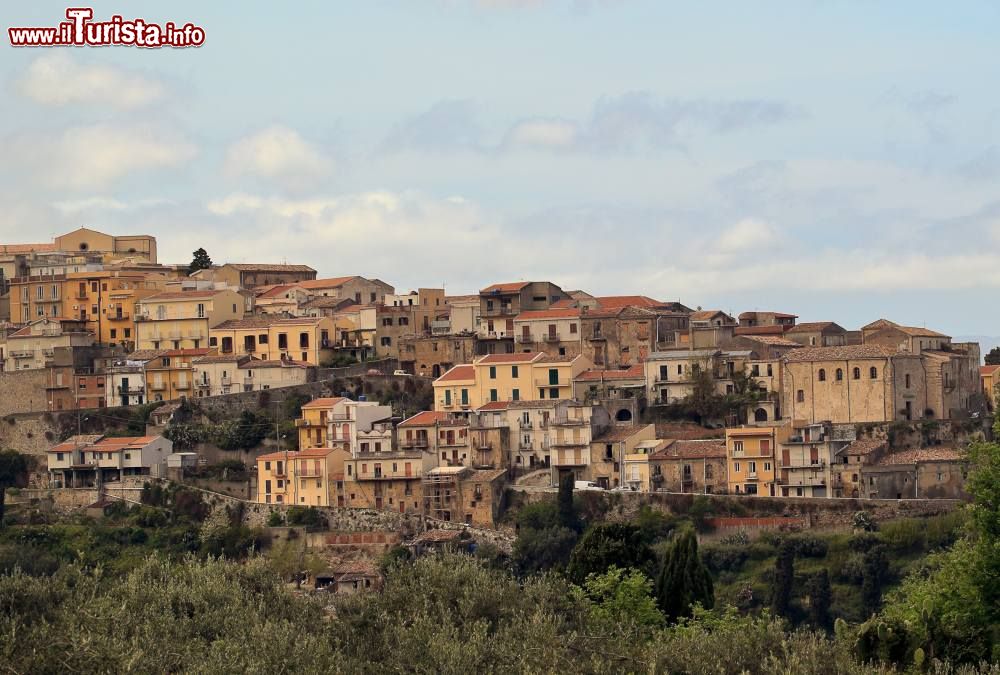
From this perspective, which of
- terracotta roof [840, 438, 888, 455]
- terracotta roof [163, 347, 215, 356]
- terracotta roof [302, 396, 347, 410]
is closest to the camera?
terracotta roof [840, 438, 888, 455]

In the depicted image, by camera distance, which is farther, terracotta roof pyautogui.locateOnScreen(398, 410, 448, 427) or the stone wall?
the stone wall

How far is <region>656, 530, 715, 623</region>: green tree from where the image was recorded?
5581 centimetres

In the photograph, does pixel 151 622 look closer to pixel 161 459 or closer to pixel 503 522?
pixel 503 522

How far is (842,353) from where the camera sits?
73.8 metres

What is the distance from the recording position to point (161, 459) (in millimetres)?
79750

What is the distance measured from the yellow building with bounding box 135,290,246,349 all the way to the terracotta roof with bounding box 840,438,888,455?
83.9 ft

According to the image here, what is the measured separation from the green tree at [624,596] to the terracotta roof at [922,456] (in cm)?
1689

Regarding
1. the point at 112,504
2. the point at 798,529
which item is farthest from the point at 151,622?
the point at 112,504

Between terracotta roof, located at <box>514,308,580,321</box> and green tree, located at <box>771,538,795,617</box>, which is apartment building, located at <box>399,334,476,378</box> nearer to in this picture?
terracotta roof, located at <box>514,308,580,321</box>

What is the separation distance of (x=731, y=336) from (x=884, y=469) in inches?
458

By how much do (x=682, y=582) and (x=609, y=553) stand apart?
3.34 metres

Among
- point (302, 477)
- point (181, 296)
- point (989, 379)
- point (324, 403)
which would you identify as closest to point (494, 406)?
point (324, 403)

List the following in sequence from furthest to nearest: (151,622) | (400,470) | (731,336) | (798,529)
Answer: (731,336)
(400,470)
(798,529)
(151,622)

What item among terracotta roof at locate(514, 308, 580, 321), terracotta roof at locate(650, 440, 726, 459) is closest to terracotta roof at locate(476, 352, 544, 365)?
terracotta roof at locate(514, 308, 580, 321)
